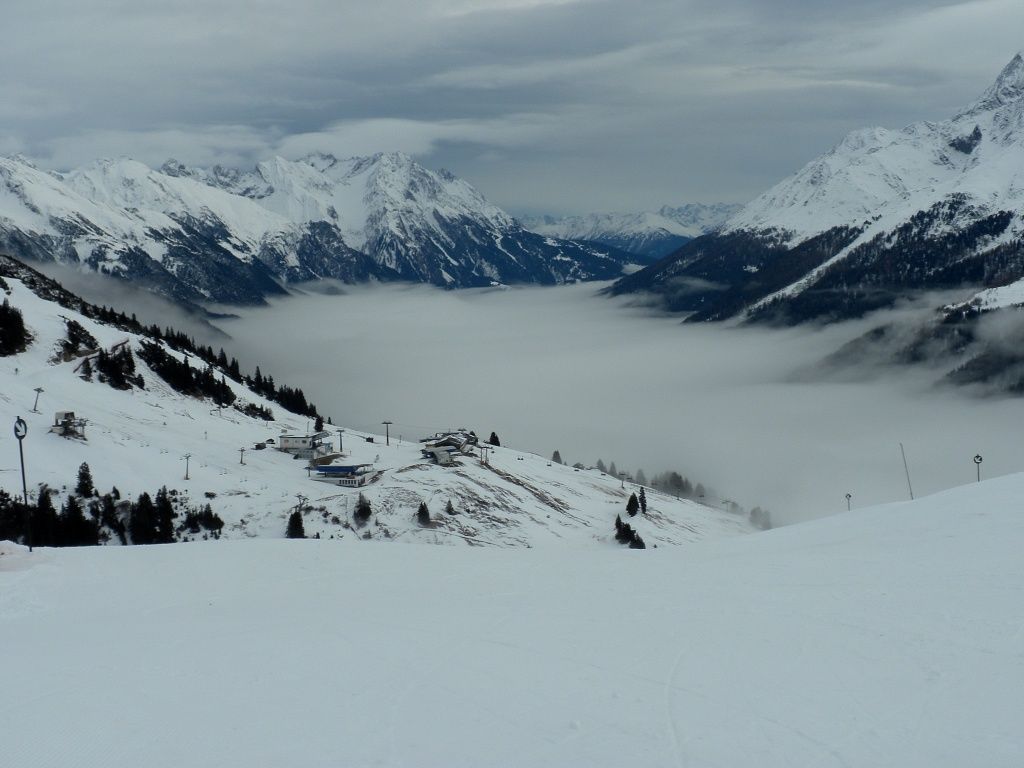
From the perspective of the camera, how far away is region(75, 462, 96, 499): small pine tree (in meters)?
64.6

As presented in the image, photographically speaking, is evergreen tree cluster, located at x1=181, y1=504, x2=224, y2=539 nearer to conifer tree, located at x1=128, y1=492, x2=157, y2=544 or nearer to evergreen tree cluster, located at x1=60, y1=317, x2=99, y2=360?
conifer tree, located at x1=128, y1=492, x2=157, y2=544

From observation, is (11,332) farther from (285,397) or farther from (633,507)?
(633,507)

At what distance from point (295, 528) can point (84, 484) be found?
1828 cm

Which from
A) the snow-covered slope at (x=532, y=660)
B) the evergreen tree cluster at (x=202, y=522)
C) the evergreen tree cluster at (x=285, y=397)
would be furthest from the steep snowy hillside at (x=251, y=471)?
the snow-covered slope at (x=532, y=660)

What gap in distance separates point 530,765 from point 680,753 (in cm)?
259

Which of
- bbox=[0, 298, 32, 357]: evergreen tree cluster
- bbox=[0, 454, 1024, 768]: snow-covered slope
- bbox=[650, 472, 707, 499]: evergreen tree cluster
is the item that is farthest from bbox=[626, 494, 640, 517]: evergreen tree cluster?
bbox=[0, 298, 32, 357]: evergreen tree cluster

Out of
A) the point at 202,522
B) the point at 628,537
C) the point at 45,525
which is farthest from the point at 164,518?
the point at 628,537

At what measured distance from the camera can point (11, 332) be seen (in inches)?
3642

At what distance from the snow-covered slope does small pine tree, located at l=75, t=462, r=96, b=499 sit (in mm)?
39743

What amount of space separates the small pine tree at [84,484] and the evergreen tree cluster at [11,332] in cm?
3484

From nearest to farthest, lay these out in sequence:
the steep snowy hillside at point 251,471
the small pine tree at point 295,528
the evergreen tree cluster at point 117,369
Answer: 1. the small pine tree at point 295,528
2. the steep snowy hillside at point 251,471
3. the evergreen tree cluster at point 117,369

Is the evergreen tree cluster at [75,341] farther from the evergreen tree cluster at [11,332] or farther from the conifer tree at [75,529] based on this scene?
the conifer tree at [75,529]

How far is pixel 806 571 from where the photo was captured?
1002 inches

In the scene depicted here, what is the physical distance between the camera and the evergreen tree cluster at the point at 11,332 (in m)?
90.9
